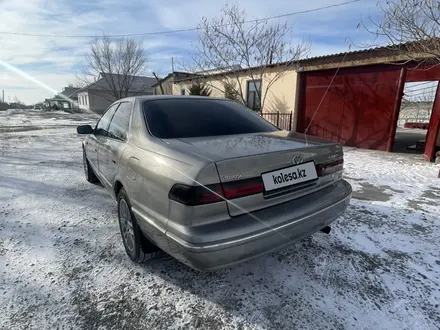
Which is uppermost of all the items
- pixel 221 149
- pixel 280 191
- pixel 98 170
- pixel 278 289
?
pixel 221 149

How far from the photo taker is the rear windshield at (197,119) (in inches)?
87.5

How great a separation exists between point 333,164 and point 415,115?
30388mm

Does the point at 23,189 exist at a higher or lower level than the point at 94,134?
lower

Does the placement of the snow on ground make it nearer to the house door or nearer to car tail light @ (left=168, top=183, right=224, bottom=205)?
car tail light @ (left=168, top=183, right=224, bottom=205)

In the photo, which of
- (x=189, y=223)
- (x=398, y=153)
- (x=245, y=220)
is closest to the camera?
(x=189, y=223)

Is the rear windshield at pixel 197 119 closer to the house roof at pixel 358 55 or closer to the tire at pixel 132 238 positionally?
the tire at pixel 132 238

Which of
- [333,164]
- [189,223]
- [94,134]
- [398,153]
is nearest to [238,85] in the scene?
[398,153]

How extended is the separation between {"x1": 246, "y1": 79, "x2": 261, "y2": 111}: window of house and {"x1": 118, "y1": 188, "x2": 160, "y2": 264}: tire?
11.3 m

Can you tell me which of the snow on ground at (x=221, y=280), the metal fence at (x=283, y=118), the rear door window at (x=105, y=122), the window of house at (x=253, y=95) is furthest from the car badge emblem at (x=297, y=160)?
the window of house at (x=253, y=95)

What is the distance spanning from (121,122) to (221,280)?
190cm

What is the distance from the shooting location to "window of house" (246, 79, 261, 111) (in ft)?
41.8

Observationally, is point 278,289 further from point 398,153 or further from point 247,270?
point 398,153

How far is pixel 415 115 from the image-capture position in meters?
25.6

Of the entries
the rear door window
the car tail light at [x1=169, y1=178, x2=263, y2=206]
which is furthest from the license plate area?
the rear door window
